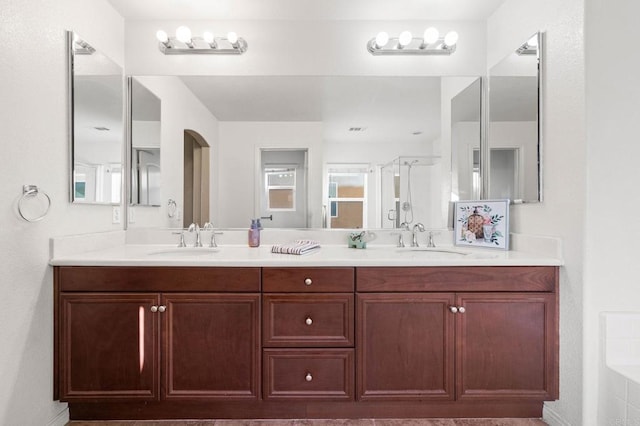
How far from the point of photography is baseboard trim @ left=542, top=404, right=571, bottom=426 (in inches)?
66.0

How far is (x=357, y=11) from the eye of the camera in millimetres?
2180

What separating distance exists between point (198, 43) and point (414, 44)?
1382 mm

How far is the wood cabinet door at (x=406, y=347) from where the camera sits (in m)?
1.69

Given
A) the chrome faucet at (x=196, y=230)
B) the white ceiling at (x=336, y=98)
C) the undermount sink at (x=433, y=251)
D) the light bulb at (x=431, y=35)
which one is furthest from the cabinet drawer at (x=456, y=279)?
the light bulb at (x=431, y=35)

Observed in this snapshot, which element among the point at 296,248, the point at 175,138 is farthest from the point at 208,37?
the point at 296,248

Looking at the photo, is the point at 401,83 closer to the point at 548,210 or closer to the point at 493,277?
the point at 548,210

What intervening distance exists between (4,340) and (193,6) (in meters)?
1.97

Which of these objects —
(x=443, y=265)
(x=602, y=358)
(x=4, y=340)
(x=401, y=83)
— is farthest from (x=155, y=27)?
(x=602, y=358)

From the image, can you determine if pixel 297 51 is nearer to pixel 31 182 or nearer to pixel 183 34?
pixel 183 34

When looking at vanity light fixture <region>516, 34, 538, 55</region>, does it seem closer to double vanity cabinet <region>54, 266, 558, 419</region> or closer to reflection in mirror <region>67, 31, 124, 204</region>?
double vanity cabinet <region>54, 266, 558, 419</region>

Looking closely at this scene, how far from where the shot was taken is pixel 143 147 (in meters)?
2.28

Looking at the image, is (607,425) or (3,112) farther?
(607,425)

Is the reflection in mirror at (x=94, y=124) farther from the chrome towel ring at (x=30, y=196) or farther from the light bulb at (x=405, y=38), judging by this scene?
the light bulb at (x=405, y=38)

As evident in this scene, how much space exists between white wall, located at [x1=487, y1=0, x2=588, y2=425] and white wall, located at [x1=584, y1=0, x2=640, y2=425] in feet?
0.10
